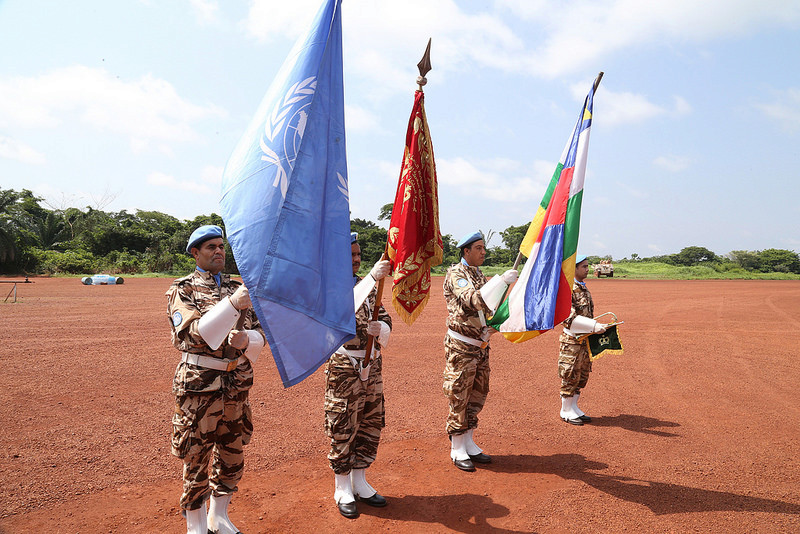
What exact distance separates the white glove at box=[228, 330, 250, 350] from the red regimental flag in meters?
1.33

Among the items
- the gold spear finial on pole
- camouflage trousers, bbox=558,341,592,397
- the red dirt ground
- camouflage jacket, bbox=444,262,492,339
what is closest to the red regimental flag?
the gold spear finial on pole

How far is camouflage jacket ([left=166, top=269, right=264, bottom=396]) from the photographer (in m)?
3.21

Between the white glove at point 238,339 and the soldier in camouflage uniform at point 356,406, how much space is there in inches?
42.3

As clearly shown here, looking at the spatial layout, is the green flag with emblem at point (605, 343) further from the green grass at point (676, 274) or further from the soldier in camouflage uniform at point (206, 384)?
the green grass at point (676, 274)

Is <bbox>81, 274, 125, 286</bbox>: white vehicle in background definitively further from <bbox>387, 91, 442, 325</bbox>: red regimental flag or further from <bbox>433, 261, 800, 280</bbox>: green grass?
<bbox>387, 91, 442, 325</bbox>: red regimental flag

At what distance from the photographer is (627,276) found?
4534 cm

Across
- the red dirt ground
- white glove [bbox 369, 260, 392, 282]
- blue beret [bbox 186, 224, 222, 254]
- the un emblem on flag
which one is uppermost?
the un emblem on flag

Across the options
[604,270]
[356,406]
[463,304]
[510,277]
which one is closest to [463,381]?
[463,304]

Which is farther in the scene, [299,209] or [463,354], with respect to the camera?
[463,354]

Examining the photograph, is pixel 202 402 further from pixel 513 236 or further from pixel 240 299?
pixel 513 236

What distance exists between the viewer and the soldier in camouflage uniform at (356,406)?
13.7ft

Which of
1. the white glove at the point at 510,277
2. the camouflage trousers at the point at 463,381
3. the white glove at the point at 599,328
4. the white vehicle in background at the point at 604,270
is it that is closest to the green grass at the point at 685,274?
the white vehicle in background at the point at 604,270

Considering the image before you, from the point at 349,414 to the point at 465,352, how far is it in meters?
1.55

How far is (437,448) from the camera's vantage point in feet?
18.9
